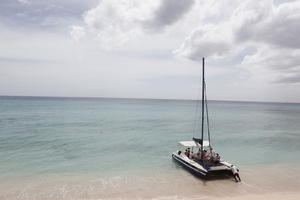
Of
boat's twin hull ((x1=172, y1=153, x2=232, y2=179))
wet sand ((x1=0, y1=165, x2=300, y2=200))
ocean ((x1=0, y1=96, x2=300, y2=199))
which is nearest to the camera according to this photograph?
wet sand ((x1=0, y1=165, x2=300, y2=200))

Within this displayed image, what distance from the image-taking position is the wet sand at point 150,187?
1515 centimetres

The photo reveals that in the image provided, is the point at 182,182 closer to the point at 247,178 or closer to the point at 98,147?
the point at 247,178

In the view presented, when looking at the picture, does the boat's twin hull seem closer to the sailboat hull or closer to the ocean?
the sailboat hull

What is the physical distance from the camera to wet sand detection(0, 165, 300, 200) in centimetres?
1515

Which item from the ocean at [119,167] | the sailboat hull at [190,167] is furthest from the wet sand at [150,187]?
the sailboat hull at [190,167]

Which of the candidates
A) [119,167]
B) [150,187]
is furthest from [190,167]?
[119,167]

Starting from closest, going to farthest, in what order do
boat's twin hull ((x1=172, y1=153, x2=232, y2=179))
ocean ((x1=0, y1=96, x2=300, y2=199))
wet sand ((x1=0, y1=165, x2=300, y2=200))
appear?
wet sand ((x1=0, y1=165, x2=300, y2=200)) < ocean ((x1=0, y1=96, x2=300, y2=199)) < boat's twin hull ((x1=172, y1=153, x2=232, y2=179))

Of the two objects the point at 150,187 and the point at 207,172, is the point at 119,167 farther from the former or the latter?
the point at 207,172

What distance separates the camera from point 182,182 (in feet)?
58.0

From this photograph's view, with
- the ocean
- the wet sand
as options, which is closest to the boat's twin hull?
the wet sand

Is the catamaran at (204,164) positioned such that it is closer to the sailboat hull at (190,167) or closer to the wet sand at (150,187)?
the sailboat hull at (190,167)

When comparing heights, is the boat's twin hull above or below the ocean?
above

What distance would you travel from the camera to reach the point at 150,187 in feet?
54.0

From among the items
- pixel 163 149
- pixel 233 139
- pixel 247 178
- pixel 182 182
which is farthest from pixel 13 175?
pixel 233 139
